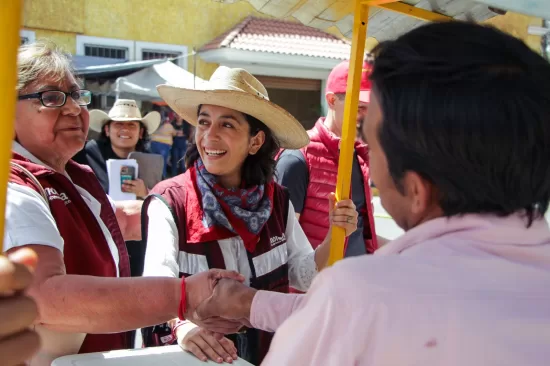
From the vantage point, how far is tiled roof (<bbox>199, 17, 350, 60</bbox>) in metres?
13.0

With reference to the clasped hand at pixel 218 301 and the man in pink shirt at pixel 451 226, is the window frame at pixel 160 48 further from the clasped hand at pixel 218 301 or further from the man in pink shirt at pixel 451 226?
the man in pink shirt at pixel 451 226

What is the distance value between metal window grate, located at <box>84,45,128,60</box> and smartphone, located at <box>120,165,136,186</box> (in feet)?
29.8

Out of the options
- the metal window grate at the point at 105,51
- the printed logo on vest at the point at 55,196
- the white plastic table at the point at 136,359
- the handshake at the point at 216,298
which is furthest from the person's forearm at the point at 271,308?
the metal window grate at the point at 105,51

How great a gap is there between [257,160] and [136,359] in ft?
3.60

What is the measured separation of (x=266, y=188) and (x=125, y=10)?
36.6 feet

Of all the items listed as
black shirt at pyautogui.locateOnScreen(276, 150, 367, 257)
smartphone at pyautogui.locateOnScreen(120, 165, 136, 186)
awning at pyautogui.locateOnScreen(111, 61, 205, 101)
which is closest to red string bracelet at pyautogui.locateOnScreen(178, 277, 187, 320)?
black shirt at pyautogui.locateOnScreen(276, 150, 367, 257)

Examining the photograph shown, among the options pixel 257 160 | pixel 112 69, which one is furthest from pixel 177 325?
pixel 112 69

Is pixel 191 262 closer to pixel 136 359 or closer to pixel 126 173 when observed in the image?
pixel 136 359

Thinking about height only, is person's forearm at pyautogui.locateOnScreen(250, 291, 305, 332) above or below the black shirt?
below

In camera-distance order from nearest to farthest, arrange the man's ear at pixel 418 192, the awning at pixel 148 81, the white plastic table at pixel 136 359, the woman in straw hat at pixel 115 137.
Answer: the man's ear at pixel 418 192, the white plastic table at pixel 136 359, the woman in straw hat at pixel 115 137, the awning at pixel 148 81

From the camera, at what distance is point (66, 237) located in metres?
1.66

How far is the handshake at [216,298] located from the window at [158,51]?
11.8m

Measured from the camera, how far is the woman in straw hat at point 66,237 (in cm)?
146

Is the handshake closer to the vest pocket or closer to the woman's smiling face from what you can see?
the vest pocket
